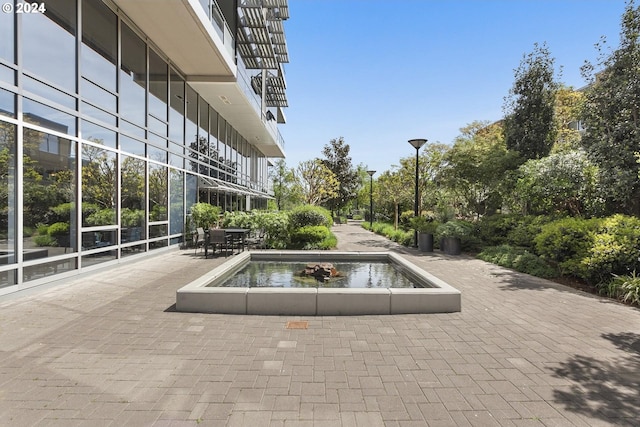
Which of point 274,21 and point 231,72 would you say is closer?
point 231,72

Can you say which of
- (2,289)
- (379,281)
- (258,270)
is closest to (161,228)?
(258,270)

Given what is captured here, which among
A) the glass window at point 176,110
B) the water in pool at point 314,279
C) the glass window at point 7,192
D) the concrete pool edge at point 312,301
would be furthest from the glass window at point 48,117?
the glass window at point 176,110

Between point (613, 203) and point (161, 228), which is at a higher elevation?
point (613, 203)

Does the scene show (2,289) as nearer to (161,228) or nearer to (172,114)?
(161,228)

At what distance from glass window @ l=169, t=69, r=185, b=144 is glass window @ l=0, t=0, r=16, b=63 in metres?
6.58

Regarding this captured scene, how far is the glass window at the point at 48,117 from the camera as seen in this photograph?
6.36m

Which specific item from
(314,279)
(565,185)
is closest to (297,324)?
(314,279)

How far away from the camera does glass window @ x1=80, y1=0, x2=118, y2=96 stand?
8117mm

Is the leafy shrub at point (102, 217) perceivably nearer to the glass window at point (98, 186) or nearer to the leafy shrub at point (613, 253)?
the glass window at point (98, 186)

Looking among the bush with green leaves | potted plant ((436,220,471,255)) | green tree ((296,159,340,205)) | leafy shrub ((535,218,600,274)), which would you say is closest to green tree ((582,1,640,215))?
leafy shrub ((535,218,600,274))

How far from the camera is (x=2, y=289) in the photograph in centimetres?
569

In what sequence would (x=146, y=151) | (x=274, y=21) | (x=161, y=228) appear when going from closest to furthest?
(x=146, y=151) < (x=161, y=228) < (x=274, y=21)

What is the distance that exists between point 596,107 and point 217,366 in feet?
41.7

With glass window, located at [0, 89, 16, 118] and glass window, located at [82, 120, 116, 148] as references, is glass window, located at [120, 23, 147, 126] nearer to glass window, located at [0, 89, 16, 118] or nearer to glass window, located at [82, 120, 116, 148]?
glass window, located at [82, 120, 116, 148]
